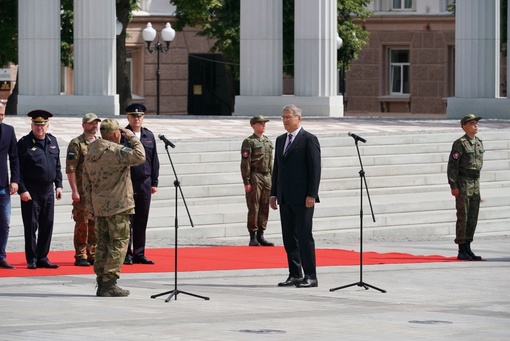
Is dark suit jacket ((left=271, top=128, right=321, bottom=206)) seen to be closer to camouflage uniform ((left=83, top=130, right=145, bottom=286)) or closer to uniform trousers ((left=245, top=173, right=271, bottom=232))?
camouflage uniform ((left=83, top=130, right=145, bottom=286))

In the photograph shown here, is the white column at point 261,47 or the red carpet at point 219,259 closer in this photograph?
the red carpet at point 219,259

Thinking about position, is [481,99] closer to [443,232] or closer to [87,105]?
[87,105]

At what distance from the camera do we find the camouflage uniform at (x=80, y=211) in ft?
54.4

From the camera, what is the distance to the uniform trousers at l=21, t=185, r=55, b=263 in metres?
16.5

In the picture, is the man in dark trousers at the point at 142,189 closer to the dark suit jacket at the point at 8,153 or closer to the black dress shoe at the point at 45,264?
the black dress shoe at the point at 45,264

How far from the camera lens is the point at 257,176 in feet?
Answer: 65.2

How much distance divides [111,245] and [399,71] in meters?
45.4

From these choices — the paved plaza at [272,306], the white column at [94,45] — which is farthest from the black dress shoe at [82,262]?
the white column at [94,45]

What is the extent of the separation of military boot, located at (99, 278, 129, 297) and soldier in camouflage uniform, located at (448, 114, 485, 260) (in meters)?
5.86

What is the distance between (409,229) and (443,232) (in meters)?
0.54

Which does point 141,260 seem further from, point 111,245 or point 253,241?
point 253,241

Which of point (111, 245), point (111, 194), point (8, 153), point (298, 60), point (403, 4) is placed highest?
point (403, 4)

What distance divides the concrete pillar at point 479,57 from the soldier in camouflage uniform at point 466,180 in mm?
19469

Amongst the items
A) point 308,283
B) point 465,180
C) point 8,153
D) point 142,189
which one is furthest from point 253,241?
point 308,283
